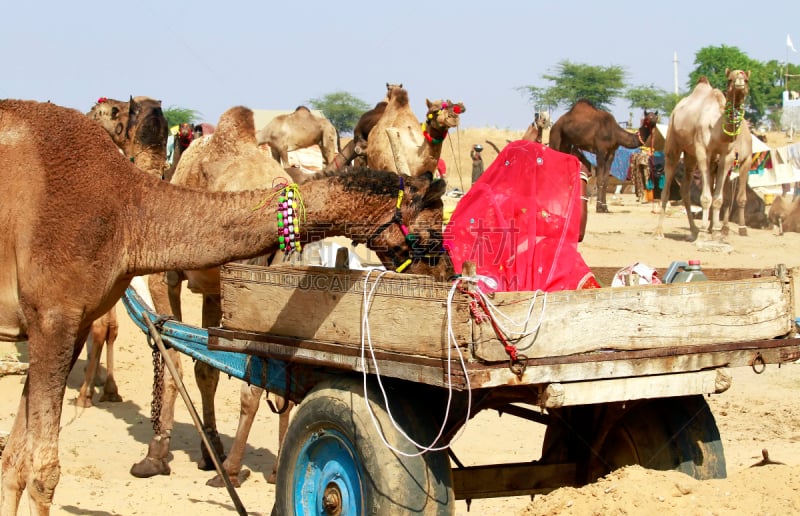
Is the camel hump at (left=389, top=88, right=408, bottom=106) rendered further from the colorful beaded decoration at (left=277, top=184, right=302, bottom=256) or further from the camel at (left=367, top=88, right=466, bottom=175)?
the colorful beaded decoration at (left=277, top=184, right=302, bottom=256)

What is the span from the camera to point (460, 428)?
159 inches

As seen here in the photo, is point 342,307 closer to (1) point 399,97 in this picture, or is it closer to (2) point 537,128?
(1) point 399,97

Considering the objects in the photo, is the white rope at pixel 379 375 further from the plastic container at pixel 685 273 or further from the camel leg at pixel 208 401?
the camel leg at pixel 208 401

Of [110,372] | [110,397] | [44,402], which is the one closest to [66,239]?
[44,402]

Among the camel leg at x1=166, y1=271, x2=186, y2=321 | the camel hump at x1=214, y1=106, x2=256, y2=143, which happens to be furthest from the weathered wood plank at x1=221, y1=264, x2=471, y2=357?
the camel leg at x1=166, y1=271, x2=186, y2=321

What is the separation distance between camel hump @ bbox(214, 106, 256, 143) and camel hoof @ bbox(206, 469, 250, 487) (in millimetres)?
2491

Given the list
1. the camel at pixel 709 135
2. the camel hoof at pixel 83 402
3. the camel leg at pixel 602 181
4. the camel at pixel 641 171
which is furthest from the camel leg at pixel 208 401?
the camel at pixel 641 171

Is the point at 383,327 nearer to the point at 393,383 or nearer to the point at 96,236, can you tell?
the point at 393,383

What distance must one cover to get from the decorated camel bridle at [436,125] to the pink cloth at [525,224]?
3.04 m

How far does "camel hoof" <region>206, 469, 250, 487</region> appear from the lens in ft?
22.8

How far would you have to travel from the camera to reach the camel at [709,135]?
15.9 meters

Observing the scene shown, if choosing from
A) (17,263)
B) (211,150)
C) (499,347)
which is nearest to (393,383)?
(499,347)

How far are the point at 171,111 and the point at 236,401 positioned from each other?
4287cm

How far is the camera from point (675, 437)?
4.59 meters
